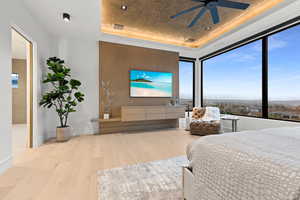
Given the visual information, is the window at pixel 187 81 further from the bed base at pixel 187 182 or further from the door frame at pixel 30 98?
the door frame at pixel 30 98

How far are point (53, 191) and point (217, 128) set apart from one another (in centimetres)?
350

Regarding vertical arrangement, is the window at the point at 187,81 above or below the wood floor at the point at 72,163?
above

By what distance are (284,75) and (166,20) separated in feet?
10.1

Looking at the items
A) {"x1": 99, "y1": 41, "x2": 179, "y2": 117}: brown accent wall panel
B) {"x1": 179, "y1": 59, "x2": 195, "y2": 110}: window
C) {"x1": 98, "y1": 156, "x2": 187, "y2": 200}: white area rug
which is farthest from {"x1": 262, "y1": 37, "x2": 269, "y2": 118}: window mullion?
{"x1": 98, "y1": 156, "x2": 187, "y2": 200}: white area rug

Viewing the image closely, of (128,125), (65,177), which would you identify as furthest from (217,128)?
(65,177)

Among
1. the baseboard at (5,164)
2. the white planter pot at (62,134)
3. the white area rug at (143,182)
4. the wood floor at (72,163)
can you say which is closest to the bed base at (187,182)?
the white area rug at (143,182)

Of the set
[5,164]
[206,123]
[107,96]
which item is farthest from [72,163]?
[206,123]

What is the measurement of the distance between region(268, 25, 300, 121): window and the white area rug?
2.78 m

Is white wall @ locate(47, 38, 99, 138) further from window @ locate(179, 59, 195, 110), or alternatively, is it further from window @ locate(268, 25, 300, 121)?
window @ locate(268, 25, 300, 121)

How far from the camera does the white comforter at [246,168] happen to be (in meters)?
0.64

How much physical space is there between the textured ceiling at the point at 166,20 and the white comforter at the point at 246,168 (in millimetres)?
2891

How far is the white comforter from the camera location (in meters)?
0.64

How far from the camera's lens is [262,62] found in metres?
3.39

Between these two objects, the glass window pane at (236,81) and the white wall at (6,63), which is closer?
the white wall at (6,63)
